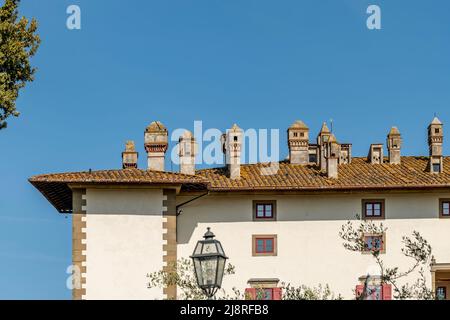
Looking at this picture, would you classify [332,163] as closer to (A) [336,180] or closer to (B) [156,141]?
(A) [336,180]

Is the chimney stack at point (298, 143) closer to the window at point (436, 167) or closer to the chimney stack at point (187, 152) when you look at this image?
the chimney stack at point (187, 152)

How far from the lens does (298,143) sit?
48312 mm

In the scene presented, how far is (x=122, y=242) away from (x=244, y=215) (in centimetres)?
502

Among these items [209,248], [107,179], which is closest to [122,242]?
[107,179]

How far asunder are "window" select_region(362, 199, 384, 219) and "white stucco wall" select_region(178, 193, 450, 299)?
23 cm

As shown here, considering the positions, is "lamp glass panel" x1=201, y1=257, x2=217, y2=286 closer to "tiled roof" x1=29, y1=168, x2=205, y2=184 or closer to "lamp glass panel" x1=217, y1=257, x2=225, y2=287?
"lamp glass panel" x1=217, y1=257, x2=225, y2=287

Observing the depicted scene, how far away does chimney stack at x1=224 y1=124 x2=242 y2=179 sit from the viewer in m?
45.1

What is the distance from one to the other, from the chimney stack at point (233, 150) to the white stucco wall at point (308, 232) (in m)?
1.47

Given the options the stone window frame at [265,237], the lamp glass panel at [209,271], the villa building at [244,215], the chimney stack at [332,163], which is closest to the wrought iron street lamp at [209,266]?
the lamp glass panel at [209,271]

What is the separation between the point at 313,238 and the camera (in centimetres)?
4409
